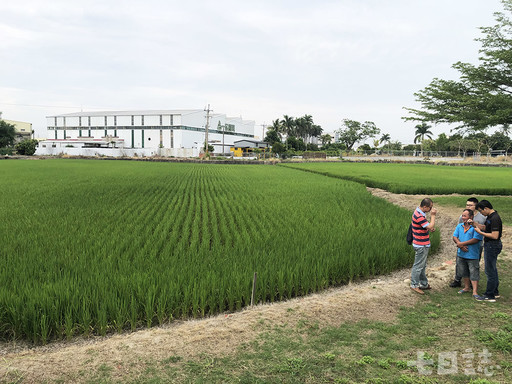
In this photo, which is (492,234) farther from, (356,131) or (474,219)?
(356,131)

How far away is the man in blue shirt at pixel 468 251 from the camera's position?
5.06 metres

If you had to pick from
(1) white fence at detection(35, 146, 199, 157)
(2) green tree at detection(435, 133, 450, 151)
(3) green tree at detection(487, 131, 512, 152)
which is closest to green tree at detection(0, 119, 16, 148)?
(1) white fence at detection(35, 146, 199, 157)

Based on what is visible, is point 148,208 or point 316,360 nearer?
point 316,360

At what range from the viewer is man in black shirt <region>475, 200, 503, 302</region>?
4.77 metres

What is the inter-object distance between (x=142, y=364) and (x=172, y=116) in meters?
84.5

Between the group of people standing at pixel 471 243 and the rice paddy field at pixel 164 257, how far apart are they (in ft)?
3.97

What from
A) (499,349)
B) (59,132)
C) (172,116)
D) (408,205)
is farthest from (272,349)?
(59,132)

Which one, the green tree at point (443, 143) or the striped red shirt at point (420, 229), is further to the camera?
the green tree at point (443, 143)

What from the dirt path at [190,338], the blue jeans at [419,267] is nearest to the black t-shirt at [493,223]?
the blue jeans at [419,267]

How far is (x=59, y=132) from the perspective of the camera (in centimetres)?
9650

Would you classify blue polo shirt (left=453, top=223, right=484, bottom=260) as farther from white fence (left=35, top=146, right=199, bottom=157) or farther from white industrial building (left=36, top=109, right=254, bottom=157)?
white industrial building (left=36, top=109, right=254, bottom=157)

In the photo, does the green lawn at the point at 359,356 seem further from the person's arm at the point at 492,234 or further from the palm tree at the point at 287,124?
the palm tree at the point at 287,124

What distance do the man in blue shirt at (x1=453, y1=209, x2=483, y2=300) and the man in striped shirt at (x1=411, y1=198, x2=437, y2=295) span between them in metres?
0.41

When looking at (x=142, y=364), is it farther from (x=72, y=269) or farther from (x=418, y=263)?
(x=418, y=263)
